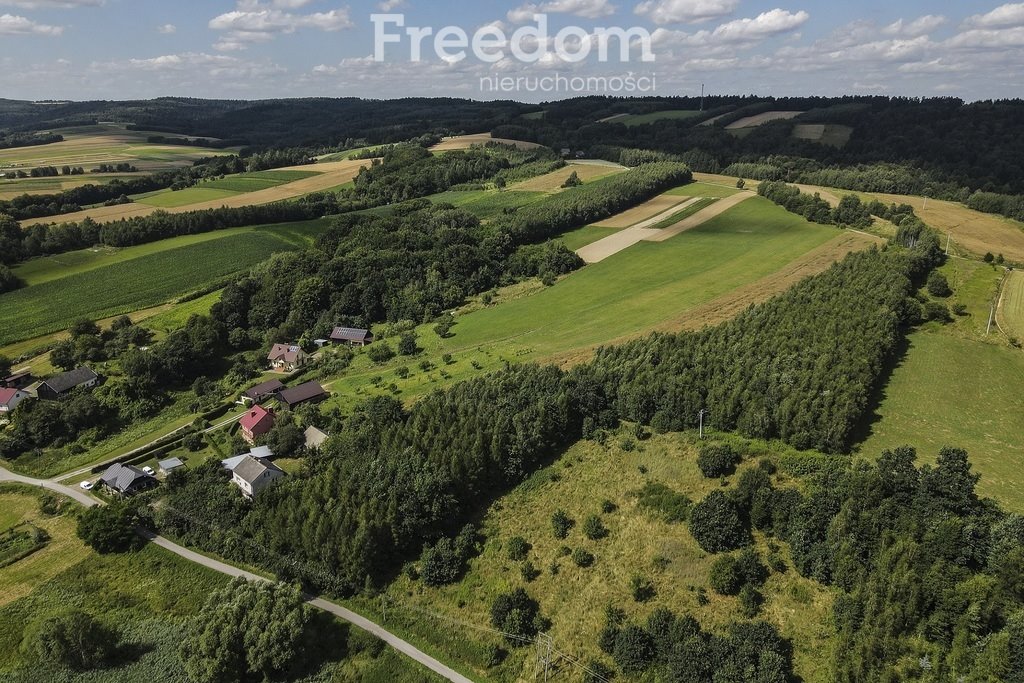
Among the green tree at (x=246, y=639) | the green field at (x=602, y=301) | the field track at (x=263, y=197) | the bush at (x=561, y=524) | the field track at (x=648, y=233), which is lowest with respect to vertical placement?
the green tree at (x=246, y=639)

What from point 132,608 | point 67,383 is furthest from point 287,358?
point 132,608

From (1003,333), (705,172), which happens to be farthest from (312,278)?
(705,172)

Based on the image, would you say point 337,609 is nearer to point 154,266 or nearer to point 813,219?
point 154,266

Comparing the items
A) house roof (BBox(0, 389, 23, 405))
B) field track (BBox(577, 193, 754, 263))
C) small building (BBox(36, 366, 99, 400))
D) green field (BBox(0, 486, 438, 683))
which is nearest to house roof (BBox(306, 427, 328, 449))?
green field (BBox(0, 486, 438, 683))

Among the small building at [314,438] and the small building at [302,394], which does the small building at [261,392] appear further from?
the small building at [314,438]

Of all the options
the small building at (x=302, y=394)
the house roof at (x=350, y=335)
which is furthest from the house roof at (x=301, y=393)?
the house roof at (x=350, y=335)

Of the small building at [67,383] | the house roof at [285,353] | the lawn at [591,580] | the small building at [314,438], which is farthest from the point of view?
the house roof at [285,353]

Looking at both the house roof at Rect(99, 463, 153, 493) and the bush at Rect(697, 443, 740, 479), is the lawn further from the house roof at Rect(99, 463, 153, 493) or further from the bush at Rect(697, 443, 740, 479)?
the house roof at Rect(99, 463, 153, 493)
